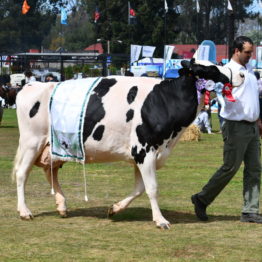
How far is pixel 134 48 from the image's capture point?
1929 inches

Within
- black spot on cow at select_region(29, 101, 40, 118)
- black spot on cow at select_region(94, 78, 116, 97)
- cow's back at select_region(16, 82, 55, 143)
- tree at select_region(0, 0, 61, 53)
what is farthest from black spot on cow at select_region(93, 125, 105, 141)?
tree at select_region(0, 0, 61, 53)

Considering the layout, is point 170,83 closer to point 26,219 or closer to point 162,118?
point 162,118

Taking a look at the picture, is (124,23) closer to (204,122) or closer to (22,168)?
(204,122)

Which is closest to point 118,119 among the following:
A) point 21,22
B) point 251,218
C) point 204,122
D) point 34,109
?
point 34,109

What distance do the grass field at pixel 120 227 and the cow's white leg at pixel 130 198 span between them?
13cm

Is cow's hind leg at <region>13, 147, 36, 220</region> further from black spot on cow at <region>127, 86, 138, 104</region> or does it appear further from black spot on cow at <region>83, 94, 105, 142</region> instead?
black spot on cow at <region>127, 86, 138, 104</region>

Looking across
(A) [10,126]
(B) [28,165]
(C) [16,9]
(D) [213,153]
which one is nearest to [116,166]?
(D) [213,153]

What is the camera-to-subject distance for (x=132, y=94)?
9352 mm

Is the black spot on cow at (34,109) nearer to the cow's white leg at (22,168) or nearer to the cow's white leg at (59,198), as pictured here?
the cow's white leg at (22,168)

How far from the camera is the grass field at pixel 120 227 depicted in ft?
25.0

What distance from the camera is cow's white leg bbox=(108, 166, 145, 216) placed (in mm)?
9516

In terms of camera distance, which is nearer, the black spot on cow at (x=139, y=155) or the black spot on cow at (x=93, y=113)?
the black spot on cow at (x=139, y=155)

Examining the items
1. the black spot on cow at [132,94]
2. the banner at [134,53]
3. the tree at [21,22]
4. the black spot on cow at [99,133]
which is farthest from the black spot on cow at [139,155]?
the tree at [21,22]

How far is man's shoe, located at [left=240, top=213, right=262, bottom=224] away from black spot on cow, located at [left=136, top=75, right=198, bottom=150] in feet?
4.08
